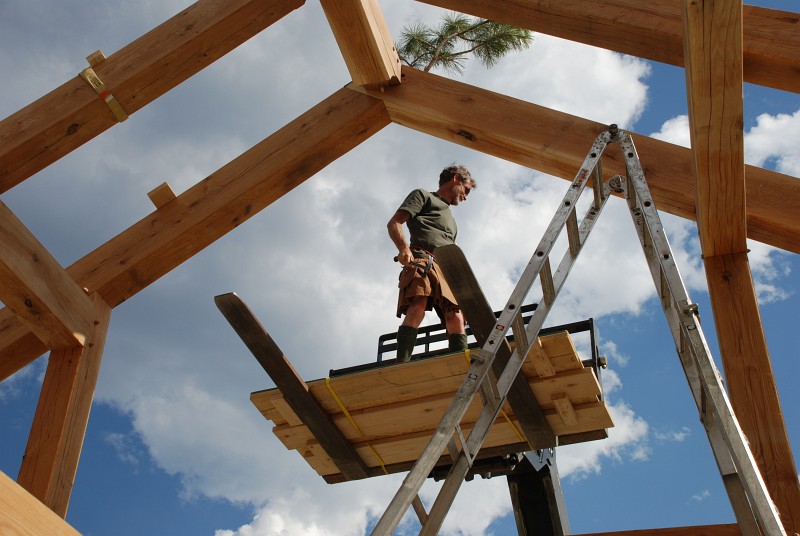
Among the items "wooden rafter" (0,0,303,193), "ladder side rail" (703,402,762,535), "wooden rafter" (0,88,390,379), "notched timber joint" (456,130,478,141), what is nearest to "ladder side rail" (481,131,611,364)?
"ladder side rail" (703,402,762,535)

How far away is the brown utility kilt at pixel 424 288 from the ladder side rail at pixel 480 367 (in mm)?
1600

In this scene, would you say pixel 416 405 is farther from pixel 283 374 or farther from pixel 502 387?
pixel 502 387

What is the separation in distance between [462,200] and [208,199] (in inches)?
64.7

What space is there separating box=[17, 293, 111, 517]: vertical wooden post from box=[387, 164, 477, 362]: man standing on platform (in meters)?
1.67

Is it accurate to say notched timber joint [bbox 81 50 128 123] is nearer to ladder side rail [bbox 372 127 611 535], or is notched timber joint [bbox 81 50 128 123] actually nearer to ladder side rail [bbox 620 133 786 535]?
ladder side rail [bbox 372 127 611 535]

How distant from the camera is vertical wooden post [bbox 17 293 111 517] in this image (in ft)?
12.5

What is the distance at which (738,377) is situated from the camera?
3.56 m

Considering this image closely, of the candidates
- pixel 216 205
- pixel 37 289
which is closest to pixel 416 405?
pixel 216 205

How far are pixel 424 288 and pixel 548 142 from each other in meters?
1.12

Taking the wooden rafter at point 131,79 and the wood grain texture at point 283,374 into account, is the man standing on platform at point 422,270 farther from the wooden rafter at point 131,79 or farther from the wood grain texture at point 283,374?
the wooden rafter at point 131,79

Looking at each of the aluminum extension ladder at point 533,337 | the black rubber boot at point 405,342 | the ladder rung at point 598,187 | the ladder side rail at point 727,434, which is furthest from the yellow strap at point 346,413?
the ladder side rail at point 727,434

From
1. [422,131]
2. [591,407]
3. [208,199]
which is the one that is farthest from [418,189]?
[591,407]

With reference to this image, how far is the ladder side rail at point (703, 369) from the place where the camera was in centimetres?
228

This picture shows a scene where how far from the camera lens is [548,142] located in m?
4.32
